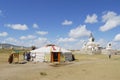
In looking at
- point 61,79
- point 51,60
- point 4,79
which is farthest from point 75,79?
point 51,60

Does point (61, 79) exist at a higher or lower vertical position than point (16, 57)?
lower

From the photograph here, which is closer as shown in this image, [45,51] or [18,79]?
[18,79]

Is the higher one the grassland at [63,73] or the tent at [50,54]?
the tent at [50,54]

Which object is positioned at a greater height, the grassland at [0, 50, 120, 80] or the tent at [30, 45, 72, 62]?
the tent at [30, 45, 72, 62]

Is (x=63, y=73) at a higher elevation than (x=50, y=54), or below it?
below

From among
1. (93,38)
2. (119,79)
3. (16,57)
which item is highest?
(93,38)

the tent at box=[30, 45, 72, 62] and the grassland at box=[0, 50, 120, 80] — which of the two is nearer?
the grassland at box=[0, 50, 120, 80]

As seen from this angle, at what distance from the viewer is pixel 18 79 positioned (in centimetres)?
1986

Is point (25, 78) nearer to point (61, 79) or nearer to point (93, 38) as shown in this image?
point (61, 79)

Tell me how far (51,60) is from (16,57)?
662cm

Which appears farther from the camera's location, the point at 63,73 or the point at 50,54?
the point at 50,54

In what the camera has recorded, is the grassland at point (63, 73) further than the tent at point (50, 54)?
No

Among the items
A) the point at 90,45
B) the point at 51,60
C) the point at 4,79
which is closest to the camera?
the point at 4,79

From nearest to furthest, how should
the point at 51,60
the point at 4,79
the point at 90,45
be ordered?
1. the point at 4,79
2. the point at 51,60
3. the point at 90,45
